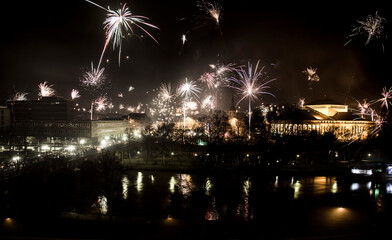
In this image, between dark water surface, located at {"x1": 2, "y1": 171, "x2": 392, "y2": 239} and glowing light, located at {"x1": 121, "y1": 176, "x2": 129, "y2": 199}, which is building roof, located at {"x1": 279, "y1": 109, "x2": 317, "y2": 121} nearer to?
dark water surface, located at {"x1": 2, "y1": 171, "x2": 392, "y2": 239}

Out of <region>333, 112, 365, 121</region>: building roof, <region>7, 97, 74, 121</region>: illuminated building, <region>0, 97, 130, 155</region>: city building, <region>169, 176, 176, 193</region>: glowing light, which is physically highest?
<region>7, 97, 74, 121</region>: illuminated building

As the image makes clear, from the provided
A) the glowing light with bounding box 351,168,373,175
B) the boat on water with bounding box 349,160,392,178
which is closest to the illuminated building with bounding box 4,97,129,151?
the glowing light with bounding box 351,168,373,175

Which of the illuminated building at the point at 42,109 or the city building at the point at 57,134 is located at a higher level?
the illuminated building at the point at 42,109

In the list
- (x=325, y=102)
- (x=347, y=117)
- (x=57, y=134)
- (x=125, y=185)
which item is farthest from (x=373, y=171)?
(x=57, y=134)

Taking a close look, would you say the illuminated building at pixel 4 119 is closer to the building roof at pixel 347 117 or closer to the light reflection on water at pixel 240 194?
the light reflection on water at pixel 240 194

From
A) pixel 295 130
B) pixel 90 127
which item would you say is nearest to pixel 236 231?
pixel 295 130

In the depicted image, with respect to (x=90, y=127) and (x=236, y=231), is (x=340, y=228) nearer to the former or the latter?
→ (x=236, y=231)

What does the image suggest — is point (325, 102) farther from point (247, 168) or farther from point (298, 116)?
point (247, 168)

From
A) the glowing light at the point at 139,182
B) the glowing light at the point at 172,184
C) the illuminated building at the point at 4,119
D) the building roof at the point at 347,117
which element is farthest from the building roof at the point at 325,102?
the illuminated building at the point at 4,119

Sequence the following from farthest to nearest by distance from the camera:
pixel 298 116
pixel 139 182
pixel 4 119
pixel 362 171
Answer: pixel 4 119 < pixel 298 116 < pixel 362 171 < pixel 139 182
